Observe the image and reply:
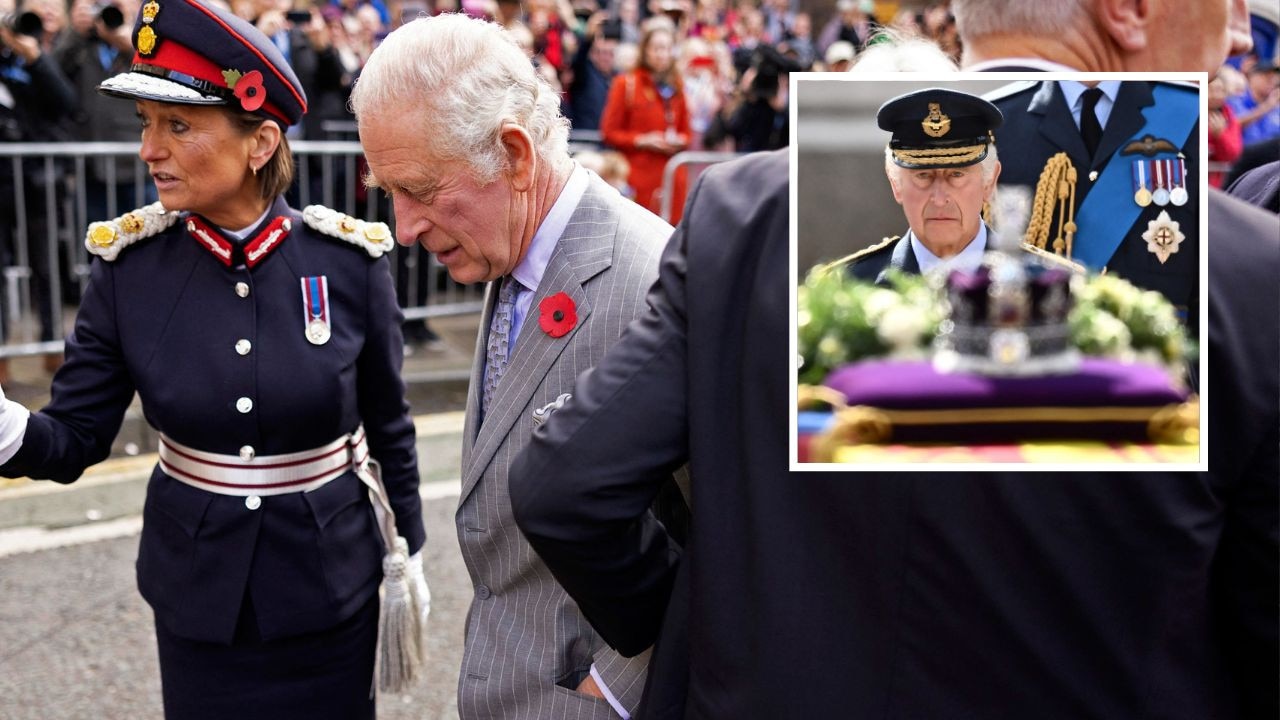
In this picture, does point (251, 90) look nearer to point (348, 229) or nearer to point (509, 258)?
point (348, 229)

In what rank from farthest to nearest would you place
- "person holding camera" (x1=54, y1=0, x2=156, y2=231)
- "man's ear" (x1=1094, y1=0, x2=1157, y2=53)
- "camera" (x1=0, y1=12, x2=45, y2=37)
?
"person holding camera" (x1=54, y1=0, x2=156, y2=231)
"camera" (x1=0, y1=12, x2=45, y2=37)
"man's ear" (x1=1094, y1=0, x2=1157, y2=53)

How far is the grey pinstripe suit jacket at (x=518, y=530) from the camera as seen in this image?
6.40ft

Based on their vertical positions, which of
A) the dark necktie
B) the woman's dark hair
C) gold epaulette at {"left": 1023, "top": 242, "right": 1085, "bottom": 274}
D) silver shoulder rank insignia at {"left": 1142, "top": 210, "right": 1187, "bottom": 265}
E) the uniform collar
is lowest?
gold epaulette at {"left": 1023, "top": 242, "right": 1085, "bottom": 274}

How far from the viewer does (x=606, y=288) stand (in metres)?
2.01

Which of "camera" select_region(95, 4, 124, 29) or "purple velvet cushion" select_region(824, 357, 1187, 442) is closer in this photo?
"purple velvet cushion" select_region(824, 357, 1187, 442)

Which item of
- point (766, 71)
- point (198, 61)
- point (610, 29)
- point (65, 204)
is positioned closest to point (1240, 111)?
point (766, 71)

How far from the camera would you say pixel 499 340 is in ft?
7.18

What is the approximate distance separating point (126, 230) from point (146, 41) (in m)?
0.38

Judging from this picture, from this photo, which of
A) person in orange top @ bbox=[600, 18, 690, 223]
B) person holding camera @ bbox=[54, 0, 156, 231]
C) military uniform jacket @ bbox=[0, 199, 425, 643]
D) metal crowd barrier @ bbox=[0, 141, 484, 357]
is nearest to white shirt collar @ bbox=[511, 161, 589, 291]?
military uniform jacket @ bbox=[0, 199, 425, 643]

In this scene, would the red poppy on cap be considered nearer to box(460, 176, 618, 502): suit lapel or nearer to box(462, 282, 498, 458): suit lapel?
box(462, 282, 498, 458): suit lapel

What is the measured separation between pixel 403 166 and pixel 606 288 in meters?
0.37

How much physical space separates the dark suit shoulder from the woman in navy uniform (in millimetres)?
1674

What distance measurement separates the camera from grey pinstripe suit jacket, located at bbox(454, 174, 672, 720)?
1.95 m

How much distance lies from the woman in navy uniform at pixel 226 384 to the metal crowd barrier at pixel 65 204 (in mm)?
3873
